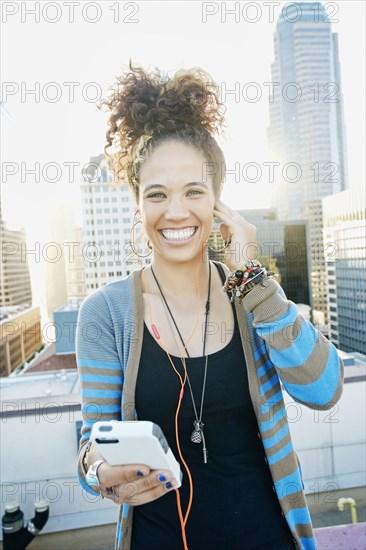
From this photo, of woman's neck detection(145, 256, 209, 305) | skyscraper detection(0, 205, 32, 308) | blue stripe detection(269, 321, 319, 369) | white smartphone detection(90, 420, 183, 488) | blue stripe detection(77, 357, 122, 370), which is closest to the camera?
white smartphone detection(90, 420, 183, 488)

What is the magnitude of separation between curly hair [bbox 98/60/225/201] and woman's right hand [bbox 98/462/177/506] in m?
0.71

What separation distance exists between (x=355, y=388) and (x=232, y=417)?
3.36m

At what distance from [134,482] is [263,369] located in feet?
1.36

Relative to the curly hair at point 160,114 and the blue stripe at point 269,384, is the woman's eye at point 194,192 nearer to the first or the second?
the curly hair at point 160,114

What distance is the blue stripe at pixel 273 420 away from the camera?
37.6 inches

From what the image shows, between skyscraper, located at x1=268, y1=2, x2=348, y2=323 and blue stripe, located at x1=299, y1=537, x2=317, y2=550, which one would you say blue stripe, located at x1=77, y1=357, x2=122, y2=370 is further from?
skyscraper, located at x1=268, y1=2, x2=348, y2=323

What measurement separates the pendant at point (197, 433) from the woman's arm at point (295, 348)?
234 millimetres

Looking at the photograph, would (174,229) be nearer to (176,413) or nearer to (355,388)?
(176,413)

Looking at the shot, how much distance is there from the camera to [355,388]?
12.5 ft

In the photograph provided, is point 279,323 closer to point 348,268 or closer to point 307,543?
point 307,543

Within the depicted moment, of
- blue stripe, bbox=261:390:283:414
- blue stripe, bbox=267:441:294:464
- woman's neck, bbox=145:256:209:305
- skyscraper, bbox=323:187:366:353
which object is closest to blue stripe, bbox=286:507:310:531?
blue stripe, bbox=267:441:294:464

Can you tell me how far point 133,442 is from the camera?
0.71 metres

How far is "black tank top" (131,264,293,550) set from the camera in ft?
3.00

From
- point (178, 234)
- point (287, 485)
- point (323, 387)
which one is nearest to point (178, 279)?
point (178, 234)
